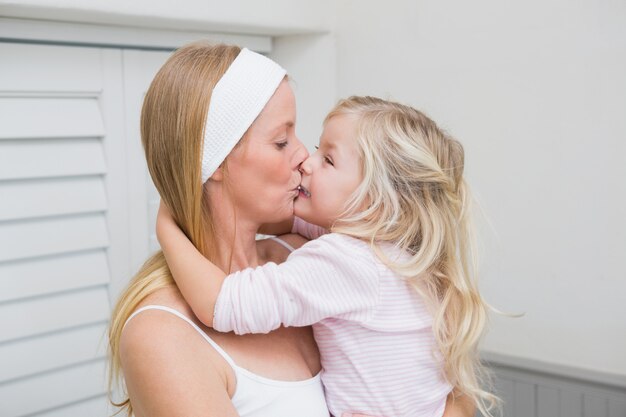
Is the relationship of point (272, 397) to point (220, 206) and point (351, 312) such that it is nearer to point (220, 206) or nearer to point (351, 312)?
point (351, 312)

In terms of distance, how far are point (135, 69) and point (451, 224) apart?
103 cm

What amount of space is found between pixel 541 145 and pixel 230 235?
0.95 m

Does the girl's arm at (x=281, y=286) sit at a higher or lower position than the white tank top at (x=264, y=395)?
higher

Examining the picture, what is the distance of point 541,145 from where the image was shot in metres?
2.07

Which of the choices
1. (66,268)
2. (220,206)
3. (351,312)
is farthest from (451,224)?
(66,268)

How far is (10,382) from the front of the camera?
6.23 ft

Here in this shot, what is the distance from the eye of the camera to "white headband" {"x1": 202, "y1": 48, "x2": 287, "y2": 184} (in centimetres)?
140

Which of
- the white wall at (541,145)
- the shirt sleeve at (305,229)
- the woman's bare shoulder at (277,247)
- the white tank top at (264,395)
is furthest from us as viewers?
the white wall at (541,145)

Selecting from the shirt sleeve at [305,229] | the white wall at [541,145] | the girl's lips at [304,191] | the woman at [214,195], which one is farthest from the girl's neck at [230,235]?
the white wall at [541,145]

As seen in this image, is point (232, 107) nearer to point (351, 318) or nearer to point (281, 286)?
point (281, 286)

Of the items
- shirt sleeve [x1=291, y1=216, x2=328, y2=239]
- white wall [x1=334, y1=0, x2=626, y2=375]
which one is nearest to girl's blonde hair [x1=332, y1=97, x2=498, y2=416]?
shirt sleeve [x1=291, y1=216, x2=328, y2=239]

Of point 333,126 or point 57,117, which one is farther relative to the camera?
point 57,117

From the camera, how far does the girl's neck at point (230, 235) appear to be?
4.88 ft

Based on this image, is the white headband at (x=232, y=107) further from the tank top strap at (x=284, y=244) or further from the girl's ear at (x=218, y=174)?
the tank top strap at (x=284, y=244)
